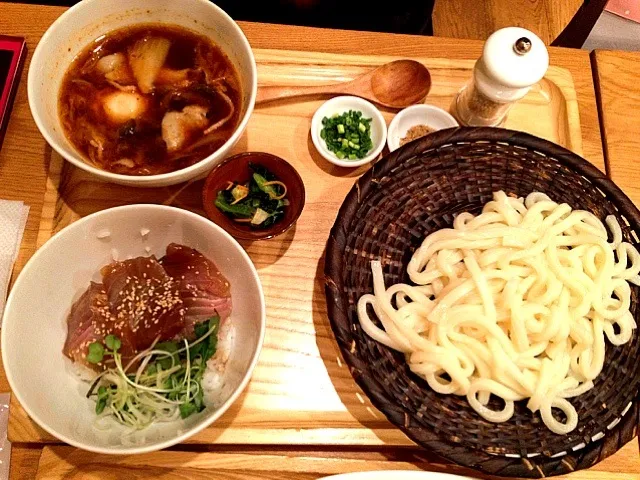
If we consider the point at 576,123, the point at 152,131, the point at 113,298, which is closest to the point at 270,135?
the point at 152,131

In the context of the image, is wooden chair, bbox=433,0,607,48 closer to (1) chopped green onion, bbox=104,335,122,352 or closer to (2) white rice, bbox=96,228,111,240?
(2) white rice, bbox=96,228,111,240

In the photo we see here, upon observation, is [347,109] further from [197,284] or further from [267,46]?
[197,284]

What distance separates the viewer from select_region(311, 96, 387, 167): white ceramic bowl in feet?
5.74

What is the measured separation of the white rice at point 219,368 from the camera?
4.67 feet

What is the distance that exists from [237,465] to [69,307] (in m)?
0.60

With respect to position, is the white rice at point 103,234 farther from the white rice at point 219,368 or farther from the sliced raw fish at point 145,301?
the white rice at point 219,368

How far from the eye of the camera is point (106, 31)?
1.63 metres

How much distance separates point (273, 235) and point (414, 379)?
21.0 inches

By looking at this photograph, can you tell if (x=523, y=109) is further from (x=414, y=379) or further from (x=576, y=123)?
(x=414, y=379)

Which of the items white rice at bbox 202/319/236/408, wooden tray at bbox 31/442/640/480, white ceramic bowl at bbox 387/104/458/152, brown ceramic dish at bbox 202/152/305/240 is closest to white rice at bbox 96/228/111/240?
brown ceramic dish at bbox 202/152/305/240

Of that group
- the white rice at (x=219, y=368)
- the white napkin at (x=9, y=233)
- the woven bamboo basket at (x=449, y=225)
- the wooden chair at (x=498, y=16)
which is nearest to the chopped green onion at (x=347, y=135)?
the woven bamboo basket at (x=449, y=225)

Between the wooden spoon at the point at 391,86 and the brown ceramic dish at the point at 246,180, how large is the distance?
0.33m

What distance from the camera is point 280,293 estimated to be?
5.31 ft

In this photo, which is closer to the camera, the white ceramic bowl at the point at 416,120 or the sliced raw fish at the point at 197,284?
the sliced raw fish at the point at 197,284
